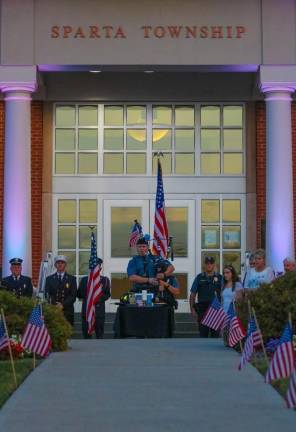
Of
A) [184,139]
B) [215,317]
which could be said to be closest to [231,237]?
[184,139]

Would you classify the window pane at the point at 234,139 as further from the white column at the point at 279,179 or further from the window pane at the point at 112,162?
the white column at the point at 279,179

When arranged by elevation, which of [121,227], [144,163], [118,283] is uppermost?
[144,163]

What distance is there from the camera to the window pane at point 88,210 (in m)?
23.7

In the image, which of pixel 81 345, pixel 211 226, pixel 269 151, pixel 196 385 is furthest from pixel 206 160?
pixel 196 385

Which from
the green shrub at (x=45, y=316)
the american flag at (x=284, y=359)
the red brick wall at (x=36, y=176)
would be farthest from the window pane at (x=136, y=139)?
the american flag at (x=284, y=359)

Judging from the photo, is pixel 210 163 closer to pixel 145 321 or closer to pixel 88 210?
pixel 88 210

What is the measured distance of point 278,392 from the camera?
11.1 m

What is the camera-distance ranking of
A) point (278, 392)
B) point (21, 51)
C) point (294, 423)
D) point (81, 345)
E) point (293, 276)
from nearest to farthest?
1. point (294, 423)
2. point (278, 392)
3. point (293, 276)
4. point (81, 345)
5. point (21, 51)

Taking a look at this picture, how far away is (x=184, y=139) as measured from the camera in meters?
24.0

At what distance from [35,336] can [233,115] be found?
477 inches

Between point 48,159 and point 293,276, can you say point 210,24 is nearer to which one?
point 48,159

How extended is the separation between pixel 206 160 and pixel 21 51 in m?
5.30

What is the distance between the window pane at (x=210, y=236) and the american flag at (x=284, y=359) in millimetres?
13673

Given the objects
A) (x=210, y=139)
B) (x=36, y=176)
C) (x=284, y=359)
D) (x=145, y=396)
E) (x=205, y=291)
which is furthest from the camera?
(x=210, y=139)
